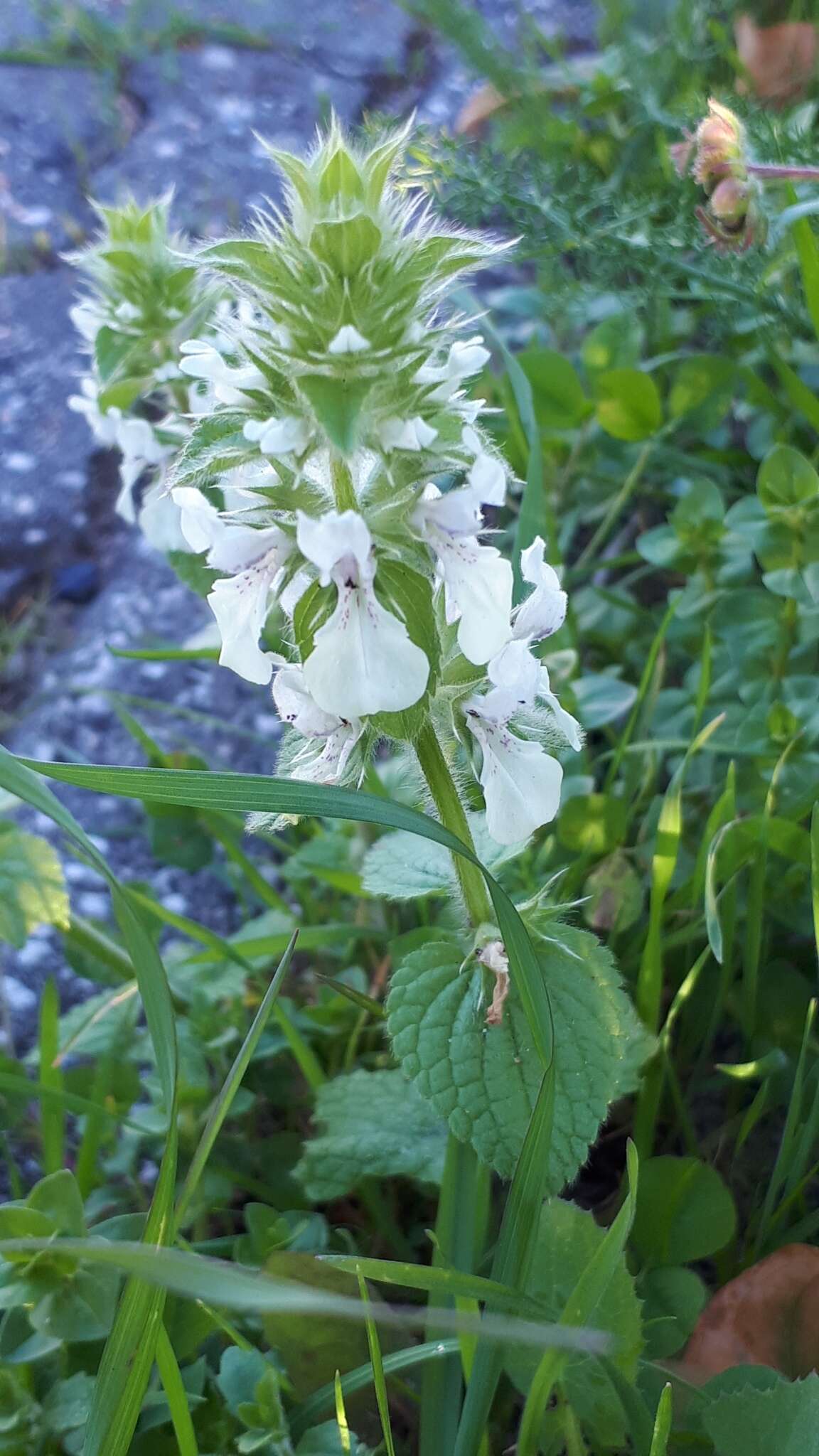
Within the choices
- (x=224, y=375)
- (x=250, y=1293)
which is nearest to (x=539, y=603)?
(x=224, y=375)

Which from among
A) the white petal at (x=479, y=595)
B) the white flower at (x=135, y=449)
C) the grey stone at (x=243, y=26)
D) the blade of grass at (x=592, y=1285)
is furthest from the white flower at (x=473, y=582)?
the grey stone at (x=243, y=26)

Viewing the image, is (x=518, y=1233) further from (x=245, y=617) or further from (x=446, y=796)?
(x=245, y=617)

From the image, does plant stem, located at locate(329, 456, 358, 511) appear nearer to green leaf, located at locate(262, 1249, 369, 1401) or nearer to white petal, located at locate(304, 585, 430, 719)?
white petal, located at locate(304, 585, 430, 719)

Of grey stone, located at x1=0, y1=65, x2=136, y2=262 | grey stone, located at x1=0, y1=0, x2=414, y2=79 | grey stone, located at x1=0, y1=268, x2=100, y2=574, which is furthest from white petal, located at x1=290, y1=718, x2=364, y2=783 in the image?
grey stone, located at x1=0, y1=0, x2=414, y2=79

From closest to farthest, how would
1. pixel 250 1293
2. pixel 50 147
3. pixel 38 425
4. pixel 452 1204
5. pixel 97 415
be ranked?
pixel 250 1293, pixel 452 1204, pixel 97 415, pixel 38 425, pixel 50 147

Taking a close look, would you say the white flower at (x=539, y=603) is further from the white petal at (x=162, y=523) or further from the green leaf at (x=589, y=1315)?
the white petal at (x=162, y=523)

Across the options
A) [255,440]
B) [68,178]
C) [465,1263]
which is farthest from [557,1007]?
[68,178]
